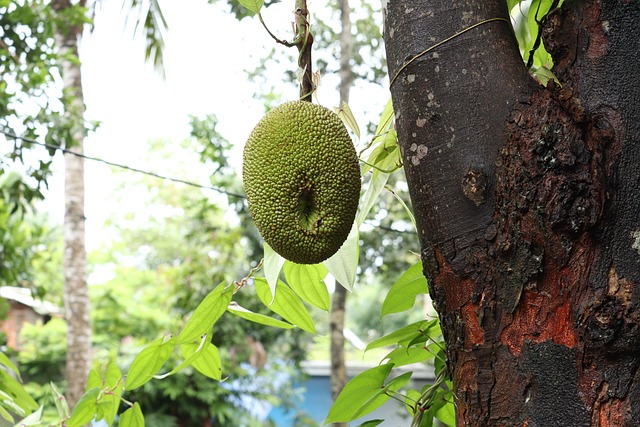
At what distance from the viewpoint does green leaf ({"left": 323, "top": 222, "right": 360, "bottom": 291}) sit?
0.73 metres

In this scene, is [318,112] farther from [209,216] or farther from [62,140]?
[209,216]

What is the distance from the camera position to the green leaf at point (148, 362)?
78 cm

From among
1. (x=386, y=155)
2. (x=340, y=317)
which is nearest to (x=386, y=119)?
(x=386, y=155)

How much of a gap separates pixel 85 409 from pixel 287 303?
246 millimetres

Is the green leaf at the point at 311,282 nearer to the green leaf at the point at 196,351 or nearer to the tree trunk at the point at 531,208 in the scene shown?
the green leaf at the point at 196,351

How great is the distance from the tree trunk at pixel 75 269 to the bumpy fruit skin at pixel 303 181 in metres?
3.44

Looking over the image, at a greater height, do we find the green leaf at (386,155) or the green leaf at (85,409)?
the green leaf at (386,155)

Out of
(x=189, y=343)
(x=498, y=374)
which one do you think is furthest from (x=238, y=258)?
(x=498, y=374)

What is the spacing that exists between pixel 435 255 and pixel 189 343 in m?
0.36

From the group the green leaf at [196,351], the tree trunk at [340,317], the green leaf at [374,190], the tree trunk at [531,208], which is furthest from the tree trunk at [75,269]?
the tree trunk at [531,208]

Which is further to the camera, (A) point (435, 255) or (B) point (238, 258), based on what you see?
(B) point (238, 258)

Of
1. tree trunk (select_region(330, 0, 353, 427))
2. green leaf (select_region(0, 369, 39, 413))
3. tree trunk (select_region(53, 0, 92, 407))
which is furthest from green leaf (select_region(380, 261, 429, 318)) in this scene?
tree trunk (select_region(53, 0, 92, 407))

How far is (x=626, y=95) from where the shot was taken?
1.71 ft

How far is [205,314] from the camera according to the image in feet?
2.42
